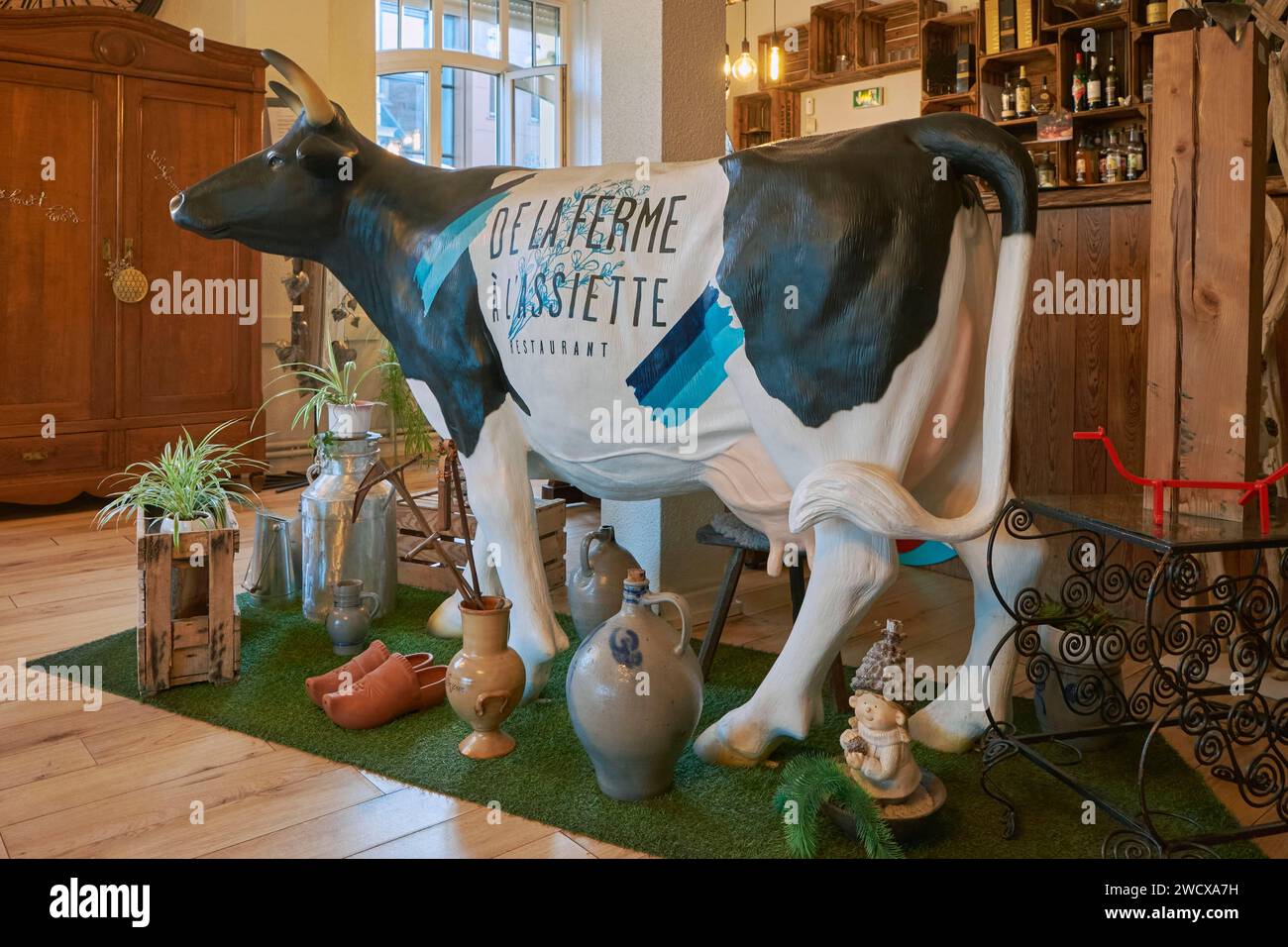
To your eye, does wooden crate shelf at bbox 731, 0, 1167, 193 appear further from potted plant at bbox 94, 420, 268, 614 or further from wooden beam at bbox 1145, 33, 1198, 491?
potted plant at bbox 94, 420, 268, 614

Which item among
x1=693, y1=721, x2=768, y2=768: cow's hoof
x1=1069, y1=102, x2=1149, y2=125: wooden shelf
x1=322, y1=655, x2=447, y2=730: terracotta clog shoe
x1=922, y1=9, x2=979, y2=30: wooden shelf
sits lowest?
x1=693, y1=721, x2=768, y2=768: cow's hoof

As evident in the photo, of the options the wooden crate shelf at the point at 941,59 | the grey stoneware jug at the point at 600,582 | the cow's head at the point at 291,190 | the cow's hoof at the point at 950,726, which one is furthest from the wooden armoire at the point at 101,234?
the wooden crate shelf at the point at 941,59

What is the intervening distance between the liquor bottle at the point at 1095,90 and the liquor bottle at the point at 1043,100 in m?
0.28

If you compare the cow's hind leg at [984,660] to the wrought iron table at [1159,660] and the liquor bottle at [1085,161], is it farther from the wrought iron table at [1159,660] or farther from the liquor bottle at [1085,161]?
the liquor bottle at [1085,161]

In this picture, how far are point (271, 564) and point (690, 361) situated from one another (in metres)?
Answer: 1.54

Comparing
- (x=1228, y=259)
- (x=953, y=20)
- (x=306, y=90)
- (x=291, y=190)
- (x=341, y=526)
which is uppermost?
(x=953, y=20)

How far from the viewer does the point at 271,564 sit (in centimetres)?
288

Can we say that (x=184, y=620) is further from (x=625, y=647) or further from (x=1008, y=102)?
(x=1008, y=102)

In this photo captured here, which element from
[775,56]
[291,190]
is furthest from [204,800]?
[775,56]

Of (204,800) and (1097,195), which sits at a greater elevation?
(1097,195)

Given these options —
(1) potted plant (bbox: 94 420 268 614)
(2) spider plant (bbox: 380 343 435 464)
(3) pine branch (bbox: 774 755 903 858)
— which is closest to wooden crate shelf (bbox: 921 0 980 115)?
(2) spider plant (bbox: 380 343 435 464)

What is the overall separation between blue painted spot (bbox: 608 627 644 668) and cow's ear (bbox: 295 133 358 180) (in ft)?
3.89

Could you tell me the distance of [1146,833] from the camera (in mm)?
1424

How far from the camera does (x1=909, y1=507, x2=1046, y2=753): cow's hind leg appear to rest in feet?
6.24
